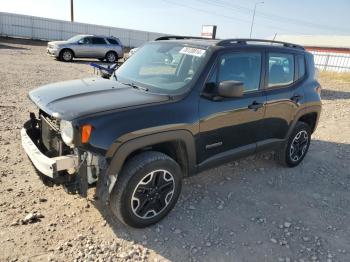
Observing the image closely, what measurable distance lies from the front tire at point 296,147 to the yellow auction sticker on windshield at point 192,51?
2102 millimetres

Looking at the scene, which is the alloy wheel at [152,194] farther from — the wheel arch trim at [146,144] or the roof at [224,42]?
the roof at [224,42]

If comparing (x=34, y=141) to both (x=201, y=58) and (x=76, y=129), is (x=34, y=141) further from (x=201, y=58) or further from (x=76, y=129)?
(x=201, y=58)

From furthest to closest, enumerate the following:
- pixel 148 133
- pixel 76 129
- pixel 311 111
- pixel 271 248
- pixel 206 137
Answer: pixel 311 111
pixel 206 137
pixel 271 248
pixel 148 133
pixel 76 129

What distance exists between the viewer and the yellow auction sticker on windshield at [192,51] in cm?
372

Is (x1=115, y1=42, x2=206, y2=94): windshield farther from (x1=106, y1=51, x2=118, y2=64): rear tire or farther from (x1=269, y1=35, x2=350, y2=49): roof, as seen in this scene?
(x1=269, y1=35, x2=350, y2=49): roof

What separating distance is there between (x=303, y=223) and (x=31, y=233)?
2946mm

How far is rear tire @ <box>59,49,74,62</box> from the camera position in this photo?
18.5 metres

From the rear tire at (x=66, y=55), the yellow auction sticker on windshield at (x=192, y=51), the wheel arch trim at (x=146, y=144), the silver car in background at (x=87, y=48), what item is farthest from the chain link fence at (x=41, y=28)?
the wheel arch trim at (x=146, y=144)

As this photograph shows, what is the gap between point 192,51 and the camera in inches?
150

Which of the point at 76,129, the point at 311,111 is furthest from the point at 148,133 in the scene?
the point at 311,111

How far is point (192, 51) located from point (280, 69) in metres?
1.46

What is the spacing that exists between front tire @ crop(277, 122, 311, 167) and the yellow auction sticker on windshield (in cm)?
210

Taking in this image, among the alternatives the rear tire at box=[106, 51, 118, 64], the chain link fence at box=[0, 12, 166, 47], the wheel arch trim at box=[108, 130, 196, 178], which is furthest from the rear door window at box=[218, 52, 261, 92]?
the chain link fence at box=[0, 12, 166, 47]

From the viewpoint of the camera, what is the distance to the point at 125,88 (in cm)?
367
